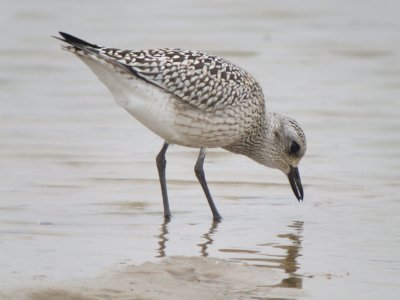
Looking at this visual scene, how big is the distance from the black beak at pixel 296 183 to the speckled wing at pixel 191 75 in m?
0.85

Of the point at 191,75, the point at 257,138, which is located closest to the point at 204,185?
the point at 257,138

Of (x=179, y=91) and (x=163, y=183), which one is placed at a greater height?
(x=179, y=91)

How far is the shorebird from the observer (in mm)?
8844

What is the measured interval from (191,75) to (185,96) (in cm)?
19

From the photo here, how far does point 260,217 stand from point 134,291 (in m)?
2.99

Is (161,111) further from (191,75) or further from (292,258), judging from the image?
(292,258)

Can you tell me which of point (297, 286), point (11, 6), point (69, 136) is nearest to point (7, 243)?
point (297, 286)

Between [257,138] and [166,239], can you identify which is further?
[257,138]

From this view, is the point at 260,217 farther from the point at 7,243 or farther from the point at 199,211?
the point at 7,243

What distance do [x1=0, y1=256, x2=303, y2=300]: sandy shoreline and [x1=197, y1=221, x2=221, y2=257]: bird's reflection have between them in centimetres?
72

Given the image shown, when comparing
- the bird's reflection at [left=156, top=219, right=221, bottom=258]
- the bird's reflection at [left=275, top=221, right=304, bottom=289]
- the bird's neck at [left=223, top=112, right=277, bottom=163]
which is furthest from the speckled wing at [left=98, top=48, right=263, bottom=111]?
the bird's reflection at [left=275, top=221, right=304, bottom=289]

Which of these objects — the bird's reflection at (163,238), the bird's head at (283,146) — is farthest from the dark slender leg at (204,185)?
the bird's head at (283,146)

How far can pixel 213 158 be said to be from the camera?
1142 cm

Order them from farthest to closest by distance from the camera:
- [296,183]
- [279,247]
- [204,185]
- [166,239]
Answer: [296,183] < [204,185] < [166,239] < [279,247]
